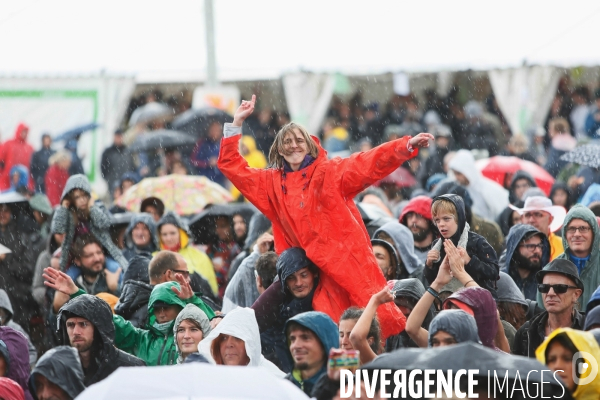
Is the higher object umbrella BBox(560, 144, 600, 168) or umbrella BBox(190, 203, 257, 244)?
umbrella BBox(560, 144, 600, 168)

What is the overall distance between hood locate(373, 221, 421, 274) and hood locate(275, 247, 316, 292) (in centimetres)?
163

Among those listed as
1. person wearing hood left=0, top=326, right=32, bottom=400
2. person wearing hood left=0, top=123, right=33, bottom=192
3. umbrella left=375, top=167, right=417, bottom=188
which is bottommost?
person wearing hood left=0, top=326, right=32, bottom=400

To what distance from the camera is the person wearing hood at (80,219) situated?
1086 centimetres

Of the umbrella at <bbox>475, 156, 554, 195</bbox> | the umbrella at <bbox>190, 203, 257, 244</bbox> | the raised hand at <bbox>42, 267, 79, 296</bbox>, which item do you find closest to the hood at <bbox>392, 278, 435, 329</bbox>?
the raised hand at <bbox>42, 267, 79, 296</bbox>

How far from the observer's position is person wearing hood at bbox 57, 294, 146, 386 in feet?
23.8

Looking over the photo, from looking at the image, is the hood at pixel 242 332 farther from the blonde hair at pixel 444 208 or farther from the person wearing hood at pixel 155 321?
the blonde hair at pixel 444 208

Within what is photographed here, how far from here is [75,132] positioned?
1972 centimetres

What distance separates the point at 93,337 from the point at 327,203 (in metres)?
1.66

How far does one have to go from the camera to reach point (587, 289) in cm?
866

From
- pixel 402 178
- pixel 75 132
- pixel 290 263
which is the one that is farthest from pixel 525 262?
pixel 75 132

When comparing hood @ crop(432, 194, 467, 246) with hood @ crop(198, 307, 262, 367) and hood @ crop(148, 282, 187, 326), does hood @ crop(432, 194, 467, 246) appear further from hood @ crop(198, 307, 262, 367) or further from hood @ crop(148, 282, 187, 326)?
hood @ crop(148, 282, 187, 326)

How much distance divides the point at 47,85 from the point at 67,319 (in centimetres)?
1349

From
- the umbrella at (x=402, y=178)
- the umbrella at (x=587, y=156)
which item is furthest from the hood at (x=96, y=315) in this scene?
the umbrella at (x=402, y=178)

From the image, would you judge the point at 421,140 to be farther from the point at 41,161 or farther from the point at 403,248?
the point at 41,161
